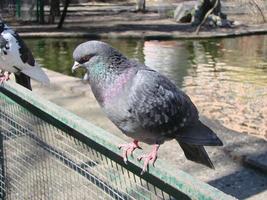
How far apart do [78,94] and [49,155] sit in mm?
3350

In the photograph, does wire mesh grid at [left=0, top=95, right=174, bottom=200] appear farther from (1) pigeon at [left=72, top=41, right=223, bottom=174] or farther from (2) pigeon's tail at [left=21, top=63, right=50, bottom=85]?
(2) pigeon's tail at [left=21, top=63, right=50, bottom=85]

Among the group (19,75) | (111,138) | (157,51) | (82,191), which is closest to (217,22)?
(157,51)

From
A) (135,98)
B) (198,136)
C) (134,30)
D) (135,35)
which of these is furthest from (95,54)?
→ (134,30)

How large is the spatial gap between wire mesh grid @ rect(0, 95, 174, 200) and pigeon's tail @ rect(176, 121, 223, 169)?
0.49 metres

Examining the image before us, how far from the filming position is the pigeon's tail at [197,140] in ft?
7.47

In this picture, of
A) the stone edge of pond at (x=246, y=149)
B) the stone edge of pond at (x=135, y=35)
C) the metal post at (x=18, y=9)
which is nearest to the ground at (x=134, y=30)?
the stone edge of pond at (x=135, y=35)

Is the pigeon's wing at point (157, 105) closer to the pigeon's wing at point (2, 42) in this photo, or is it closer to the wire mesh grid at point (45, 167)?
the wire mesh grid at point (45, 167)

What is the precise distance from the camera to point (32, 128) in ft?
10.3

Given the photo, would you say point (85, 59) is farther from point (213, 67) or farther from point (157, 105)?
point (213, 67)

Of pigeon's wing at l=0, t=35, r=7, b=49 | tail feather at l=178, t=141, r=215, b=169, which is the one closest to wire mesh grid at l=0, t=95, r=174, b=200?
tail feather at l=178, t=141, r=215, b=169

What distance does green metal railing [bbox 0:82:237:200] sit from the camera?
211 cm

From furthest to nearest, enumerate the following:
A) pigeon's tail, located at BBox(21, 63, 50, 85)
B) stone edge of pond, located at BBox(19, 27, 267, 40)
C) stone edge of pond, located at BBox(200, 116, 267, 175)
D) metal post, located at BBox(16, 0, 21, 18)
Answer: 1. metal post, located at BBox(16, 0, 21, 18)
2. stone edge of pond, located at BBox(19, 27, 267, 40)
3. pigeon's tail, located at BBox(21, 63, 50, 85)
4. stone edge of pond, located at BBox(200, 116, 267, 175)

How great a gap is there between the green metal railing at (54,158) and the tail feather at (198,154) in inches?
9.1

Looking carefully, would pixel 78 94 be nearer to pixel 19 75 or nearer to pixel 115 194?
pixel 19 75
